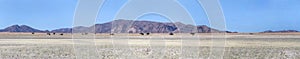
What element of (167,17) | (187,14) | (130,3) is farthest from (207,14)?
(167,17)

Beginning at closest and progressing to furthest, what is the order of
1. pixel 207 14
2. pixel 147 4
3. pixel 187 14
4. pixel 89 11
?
1. pixel 207 14
2. pixel 89 11
3. pixel 187 14
4. pixel 147 4

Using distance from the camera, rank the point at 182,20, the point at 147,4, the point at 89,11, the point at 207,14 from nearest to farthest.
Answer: the point at 207,14, the point at 89,11, the point at 182,20, the point at 147,4

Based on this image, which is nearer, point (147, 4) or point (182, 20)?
point (182, 20)

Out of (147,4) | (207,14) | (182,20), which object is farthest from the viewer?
(147,4)

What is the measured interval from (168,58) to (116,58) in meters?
2.25

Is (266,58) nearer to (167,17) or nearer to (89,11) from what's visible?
(167,17)

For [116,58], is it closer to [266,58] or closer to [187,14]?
[187,14]

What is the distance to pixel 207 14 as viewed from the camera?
16.2m

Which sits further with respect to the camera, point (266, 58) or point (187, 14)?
point (266, 58)

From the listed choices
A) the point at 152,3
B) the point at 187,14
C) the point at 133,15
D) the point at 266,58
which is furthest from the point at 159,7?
the point at 266,58

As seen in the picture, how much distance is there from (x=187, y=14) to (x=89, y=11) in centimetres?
378

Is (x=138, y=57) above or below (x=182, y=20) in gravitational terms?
below

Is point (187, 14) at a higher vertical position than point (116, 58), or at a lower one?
higher

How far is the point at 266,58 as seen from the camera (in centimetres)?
2380
